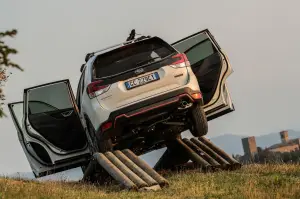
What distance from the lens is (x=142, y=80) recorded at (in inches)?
333

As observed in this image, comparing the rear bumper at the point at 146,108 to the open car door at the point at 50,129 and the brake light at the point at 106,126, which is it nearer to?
the brake light at the point at 106,126

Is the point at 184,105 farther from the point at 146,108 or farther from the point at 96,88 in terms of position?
the point at 96,88

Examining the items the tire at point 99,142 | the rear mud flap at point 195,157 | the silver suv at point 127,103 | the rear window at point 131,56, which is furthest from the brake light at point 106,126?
the rear mud flap at point 195,157

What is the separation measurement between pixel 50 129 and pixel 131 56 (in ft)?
8.92

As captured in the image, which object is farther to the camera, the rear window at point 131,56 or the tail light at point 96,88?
the rear window at point 131,56

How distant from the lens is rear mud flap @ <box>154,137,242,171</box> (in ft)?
31.9

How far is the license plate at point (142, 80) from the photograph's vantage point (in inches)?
333

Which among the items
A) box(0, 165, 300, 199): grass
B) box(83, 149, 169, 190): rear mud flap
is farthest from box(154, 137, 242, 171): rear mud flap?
box(83, 149, 169, 190): rear mud flap

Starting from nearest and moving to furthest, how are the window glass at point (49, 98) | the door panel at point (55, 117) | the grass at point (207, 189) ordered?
the grass at point (207, 189) < the door panel at point (55, 117) < the window glass at point (49, 98)

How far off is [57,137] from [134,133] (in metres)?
2.18

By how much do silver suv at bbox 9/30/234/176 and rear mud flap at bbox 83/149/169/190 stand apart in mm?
266

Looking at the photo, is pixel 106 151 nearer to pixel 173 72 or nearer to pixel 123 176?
pixel 123 176

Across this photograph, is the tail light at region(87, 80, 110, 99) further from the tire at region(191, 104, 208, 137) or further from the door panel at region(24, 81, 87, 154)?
the door panel at region(24, 81, 87, 154)

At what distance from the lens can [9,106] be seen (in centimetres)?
1068
